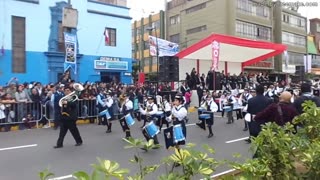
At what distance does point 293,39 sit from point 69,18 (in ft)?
144

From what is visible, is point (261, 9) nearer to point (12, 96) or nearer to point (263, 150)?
point (12, 96)

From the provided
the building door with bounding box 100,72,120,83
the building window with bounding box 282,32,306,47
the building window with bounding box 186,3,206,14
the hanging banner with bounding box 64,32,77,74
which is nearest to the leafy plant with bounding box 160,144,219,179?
the hanging banner with bounding box 64,32,77,74

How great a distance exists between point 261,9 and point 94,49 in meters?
31.5

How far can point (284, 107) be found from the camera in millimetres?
6992

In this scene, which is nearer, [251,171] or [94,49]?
[251,171]

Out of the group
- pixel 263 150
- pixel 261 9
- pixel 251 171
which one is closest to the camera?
pixel 251 171

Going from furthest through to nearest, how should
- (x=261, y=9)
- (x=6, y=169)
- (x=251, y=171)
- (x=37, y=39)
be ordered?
(x=261, y=9)
(x=37, y=39)
(x=6, y=169)
(x=251, y=171)

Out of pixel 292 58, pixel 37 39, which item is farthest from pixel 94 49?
pixel 292 58

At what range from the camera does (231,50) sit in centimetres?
2703

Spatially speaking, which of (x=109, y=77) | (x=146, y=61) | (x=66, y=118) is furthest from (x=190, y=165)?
(x=146, y=61)

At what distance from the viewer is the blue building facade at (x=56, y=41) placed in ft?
79.5

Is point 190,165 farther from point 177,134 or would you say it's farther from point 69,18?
point 69,18

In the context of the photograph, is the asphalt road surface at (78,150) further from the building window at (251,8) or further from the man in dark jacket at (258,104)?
the building window at (251,8)

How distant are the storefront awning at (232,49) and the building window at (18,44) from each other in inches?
406
